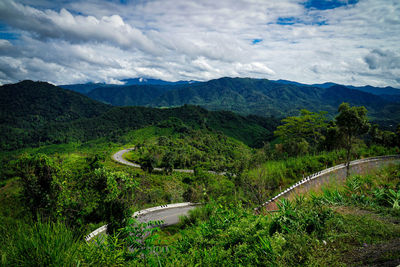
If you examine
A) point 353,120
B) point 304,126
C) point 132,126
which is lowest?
point 132,126

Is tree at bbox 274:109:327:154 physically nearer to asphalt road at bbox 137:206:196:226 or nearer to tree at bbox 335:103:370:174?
tree at bbox 335:103:370:174

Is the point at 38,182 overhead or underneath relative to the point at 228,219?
underneath

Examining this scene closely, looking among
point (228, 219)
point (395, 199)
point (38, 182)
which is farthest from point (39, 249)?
point (38, 182)

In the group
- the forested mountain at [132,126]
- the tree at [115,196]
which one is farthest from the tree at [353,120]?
the forested mountain at [132,126]

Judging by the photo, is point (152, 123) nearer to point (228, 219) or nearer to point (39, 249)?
point (228, 219)

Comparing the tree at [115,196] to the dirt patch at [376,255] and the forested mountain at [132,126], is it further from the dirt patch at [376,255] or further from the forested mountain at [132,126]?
the forested mountain at [132,126]

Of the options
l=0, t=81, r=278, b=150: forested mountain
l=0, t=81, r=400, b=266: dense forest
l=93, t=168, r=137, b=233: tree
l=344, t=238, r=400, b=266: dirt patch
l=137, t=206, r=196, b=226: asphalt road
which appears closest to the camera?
l=344, t=238, r=400, b=266: dirt patch

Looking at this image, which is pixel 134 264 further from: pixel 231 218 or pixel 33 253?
pixel 231 218

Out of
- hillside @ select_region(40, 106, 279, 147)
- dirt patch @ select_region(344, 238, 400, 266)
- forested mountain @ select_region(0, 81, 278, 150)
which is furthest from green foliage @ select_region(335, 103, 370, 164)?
forested mountain @ select_region(0, 81, 278, 150)
